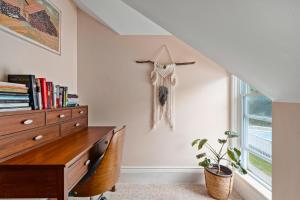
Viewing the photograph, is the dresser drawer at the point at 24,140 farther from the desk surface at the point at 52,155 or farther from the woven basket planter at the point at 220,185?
the woven basket planter at the point at 220,185

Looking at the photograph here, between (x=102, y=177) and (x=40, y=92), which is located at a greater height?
(x=40, y=92)

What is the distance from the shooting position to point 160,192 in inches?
87.9

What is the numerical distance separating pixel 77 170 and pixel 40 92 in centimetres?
72

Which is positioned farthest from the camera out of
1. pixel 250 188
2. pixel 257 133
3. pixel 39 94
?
pixel 257 133

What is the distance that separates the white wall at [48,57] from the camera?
131cm

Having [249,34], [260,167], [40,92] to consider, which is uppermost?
[249,34]

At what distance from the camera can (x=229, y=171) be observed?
216 cm

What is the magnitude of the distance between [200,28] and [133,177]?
2.10m

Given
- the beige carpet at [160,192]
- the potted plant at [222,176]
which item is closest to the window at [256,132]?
the potted plant at [222,176]

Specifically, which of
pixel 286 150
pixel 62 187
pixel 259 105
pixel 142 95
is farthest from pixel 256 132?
pixel 62 187

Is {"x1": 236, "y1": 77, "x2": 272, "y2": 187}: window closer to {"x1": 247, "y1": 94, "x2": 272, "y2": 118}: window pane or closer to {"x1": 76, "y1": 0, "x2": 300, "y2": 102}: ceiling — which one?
{"x1": 247, "y1": 94, "x2": 272, "y2": 118}: window pane

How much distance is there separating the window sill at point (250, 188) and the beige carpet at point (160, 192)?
12 centimetres

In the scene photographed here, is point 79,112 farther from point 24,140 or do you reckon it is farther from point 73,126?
point 24,140

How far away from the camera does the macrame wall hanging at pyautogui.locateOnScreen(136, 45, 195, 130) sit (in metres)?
2.50
